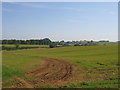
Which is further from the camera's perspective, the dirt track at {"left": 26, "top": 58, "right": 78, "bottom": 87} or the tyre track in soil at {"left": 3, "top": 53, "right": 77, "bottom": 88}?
the dirt track at {"left": 26, "top": 58, "right": 78, "bottom": 87}

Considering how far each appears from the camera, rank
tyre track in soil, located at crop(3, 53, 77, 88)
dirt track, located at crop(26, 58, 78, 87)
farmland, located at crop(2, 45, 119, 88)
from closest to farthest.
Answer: farmland, located at crop(2, 45, 119, 88), tyre track in soil, located at crop(3, 53, 77, 88), dirt track, located at crop(26, 58, 78, 87)

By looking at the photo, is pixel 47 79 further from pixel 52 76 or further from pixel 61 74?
pixel 61 74

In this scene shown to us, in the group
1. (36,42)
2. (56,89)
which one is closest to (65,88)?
(56,89)

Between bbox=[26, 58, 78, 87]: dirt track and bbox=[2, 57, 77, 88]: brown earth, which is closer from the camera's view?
bbox=[2, 57, 77, 88]: brown earth

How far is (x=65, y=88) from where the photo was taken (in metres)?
15.2

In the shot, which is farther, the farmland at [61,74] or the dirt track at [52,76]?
the dirt track at [52,76]

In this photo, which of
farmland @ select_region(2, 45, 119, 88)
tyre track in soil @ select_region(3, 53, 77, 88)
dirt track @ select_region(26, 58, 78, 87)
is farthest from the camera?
dirt track @ select_region(26, 58, 78, 87)

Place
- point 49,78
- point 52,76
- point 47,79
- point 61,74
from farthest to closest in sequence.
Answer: point 61,74 → point 52,76 → point 49,78 → point 47,79

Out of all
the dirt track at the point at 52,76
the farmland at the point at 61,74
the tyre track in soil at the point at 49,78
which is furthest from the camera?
the dirt track at the point at 52,76

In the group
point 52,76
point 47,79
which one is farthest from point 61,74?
point 47,79

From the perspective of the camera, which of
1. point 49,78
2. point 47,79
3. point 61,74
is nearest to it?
point 47,79

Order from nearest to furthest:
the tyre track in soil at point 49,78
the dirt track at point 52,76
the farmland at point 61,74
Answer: the farmland at point 61,74, the tyre track in soil at point 49,78, the dirt track at point 52,76

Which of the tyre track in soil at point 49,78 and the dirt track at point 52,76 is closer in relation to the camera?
the tyre track in soil at point 49,78

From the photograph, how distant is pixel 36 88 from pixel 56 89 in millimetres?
1850
